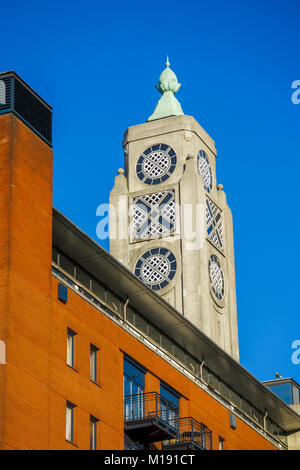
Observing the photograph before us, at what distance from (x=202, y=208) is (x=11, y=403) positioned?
50402 millimetres

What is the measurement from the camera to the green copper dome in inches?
3723

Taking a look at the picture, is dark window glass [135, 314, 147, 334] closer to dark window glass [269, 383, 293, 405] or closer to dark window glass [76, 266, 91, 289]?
dark window glass [76, 266, 91, 289]

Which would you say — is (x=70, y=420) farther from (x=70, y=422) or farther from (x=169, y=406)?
(x=169, y=406)

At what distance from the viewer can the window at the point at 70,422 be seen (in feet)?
145

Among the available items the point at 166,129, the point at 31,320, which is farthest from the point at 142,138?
the point at 31,320

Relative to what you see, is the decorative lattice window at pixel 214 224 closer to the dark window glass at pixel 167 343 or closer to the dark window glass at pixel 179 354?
the dark window glass at pixel 179 354

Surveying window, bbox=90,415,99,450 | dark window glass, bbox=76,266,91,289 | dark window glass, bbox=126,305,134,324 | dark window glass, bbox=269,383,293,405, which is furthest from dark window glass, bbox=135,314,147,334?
dark window glass, bbox=269,383,293,405

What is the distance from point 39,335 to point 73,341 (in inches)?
139

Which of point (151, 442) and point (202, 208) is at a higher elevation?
point (202, 208)

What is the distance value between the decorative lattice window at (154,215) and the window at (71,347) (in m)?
42.0

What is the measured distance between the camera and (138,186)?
298ft

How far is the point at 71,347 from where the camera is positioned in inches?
1807

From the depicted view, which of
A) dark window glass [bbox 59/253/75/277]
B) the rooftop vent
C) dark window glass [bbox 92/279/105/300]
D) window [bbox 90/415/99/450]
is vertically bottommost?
window [bbox 90/415/99/450]
